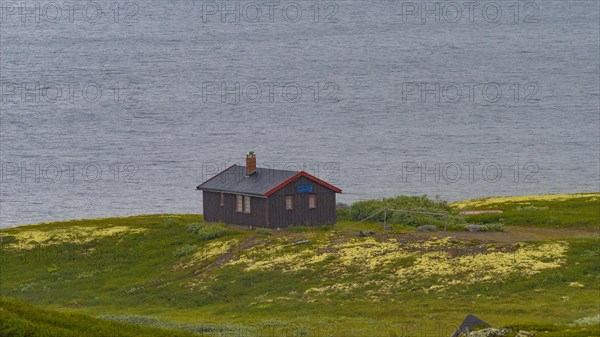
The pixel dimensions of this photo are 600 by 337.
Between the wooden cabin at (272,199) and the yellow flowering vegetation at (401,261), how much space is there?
536cm

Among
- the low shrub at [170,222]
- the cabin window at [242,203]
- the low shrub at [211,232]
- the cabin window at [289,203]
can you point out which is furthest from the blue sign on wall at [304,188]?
the low shrub at [170,222]

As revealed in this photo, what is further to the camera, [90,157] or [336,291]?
[90,157]

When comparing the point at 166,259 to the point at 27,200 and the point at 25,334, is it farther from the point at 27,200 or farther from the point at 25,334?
the point at 27,200

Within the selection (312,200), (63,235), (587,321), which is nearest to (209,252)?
(312,200)

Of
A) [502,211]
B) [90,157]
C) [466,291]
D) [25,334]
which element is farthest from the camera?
[90,157]

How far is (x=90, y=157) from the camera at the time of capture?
557 ft

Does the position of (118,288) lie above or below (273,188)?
below

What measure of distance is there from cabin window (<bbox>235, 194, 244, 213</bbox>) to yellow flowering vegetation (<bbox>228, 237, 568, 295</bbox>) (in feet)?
23.4

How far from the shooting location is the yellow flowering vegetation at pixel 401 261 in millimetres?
67375

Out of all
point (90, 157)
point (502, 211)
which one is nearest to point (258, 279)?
point (502, 211)

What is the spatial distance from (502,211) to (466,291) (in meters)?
24.5

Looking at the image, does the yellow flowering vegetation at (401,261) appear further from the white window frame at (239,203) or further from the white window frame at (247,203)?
the white window frame at (239,203)

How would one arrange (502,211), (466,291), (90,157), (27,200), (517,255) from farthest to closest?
(90,157) → (27,200) → (502,211) → (517,255) → (466,291)

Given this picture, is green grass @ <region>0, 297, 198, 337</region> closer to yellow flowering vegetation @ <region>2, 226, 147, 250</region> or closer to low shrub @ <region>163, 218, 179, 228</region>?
yellow flowering vegetation @ <region>2, 226, 147, 250</region>
